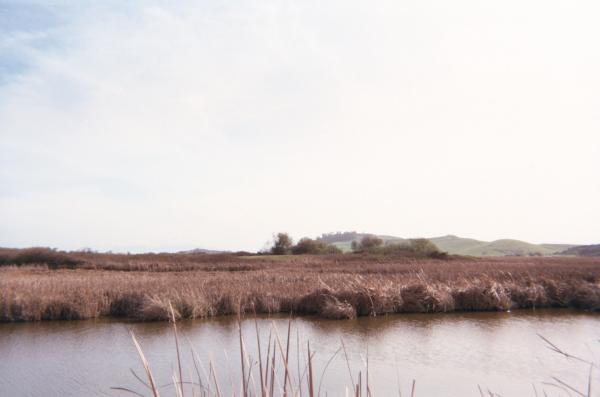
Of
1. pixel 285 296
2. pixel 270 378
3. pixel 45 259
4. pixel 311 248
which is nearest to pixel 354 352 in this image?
pixel 270 378

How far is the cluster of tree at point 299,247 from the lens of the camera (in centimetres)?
4500

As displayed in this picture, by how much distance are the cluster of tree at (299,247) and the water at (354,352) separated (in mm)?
30236

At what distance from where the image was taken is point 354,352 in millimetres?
10047

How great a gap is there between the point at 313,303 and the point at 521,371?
7246 millimetres

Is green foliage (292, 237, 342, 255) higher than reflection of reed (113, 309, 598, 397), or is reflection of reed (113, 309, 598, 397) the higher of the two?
green foliage (292, 237, 342, 255)

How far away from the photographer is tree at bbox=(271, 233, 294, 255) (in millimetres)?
46000

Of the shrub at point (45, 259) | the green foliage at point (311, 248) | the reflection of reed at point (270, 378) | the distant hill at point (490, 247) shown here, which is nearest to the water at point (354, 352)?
the reflection of reed at point (270, 378)

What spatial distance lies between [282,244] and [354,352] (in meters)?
36.8

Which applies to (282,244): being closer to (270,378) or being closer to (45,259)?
(45,259)

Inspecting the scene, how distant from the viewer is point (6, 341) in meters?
11.3

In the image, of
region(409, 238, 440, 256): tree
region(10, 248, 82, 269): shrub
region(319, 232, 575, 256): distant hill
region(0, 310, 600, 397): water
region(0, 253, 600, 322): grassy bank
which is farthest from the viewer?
region(319, 232, 575, 256): distant hill

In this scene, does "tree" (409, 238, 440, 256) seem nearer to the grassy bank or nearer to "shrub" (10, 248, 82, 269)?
the grassy bank

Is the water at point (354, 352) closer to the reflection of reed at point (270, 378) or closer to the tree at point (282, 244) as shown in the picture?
the reflection of reed at point (270, 378)

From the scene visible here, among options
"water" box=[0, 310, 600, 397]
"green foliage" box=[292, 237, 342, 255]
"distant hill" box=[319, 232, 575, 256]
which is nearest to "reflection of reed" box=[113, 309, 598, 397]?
"water" box=[0, 310, 600, 397]
